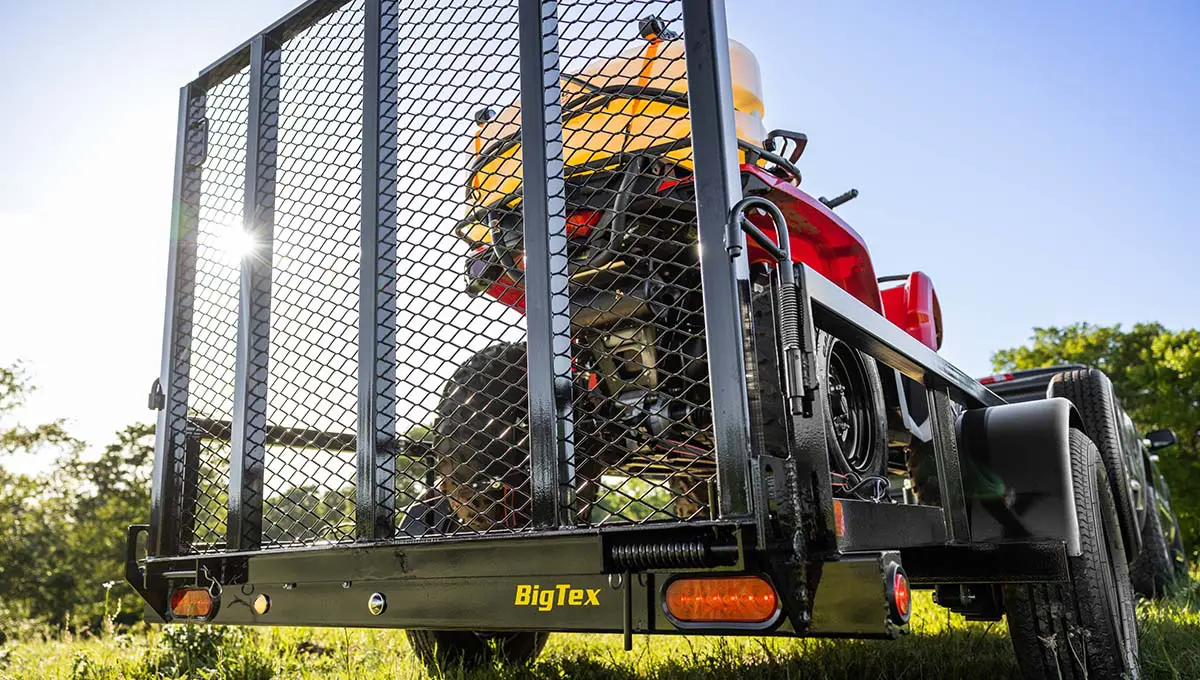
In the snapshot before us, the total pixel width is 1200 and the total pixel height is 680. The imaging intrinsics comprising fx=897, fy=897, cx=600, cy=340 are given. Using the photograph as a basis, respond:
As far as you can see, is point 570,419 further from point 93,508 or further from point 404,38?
point 93,508

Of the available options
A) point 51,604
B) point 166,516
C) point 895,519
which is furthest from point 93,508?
point 895,519

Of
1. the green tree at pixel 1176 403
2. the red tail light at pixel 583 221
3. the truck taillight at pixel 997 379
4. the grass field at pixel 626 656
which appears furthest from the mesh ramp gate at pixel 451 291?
the green tree at pixel 1176 403

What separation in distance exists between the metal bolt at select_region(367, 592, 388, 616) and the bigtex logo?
42 cm

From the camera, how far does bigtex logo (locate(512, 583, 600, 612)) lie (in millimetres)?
1984

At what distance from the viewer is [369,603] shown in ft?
7.61

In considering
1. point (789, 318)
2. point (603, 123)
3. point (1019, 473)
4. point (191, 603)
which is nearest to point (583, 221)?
point (603, 123)

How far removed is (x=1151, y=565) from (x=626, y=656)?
3.19 m

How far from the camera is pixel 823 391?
2186 millimetres

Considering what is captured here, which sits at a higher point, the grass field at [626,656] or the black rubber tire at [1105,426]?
the black rubber tire at [1105,426]

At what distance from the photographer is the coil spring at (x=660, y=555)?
183 cm

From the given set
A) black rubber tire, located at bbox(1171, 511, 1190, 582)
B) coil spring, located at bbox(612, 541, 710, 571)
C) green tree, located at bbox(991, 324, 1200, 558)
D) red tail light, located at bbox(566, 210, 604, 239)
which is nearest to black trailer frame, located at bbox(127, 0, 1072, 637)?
coil spring, located at bbox(612, 541, 710, 571)

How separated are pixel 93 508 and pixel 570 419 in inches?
1040

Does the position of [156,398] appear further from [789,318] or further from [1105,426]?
[1105,426]

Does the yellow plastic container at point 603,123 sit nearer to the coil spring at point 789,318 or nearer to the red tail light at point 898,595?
the coil spring at point 789,318
